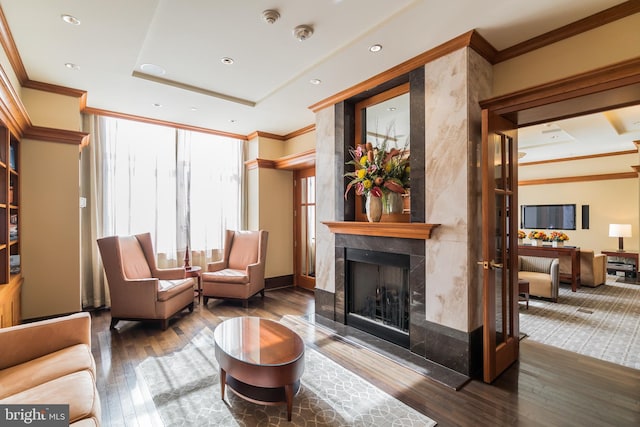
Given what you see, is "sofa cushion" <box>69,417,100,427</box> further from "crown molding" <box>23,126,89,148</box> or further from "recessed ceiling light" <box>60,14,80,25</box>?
"crown molding" <box>23,126,89,148</box>

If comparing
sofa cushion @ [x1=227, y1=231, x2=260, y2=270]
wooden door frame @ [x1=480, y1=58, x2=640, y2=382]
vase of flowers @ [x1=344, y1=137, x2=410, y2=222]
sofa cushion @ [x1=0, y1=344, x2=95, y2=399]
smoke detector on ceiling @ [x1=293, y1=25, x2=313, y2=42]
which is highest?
smoke detector on ceiling @ [x1=293, y1=25, x2=313, y2=42]

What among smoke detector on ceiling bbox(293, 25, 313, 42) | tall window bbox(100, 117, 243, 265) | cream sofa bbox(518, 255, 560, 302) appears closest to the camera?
smoke detector on ceiling bbox(293, 25, 313, 42)

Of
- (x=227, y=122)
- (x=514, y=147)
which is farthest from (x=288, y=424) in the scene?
(x=227, y=122)

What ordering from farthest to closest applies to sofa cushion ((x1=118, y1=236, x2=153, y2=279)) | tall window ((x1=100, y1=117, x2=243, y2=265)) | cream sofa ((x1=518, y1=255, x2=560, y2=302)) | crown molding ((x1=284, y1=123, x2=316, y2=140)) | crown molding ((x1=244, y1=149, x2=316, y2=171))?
crown molding ((x1=284, y1=123, x2=316, y2=140)) < crown molding ((x1=244, y1=149, x2=316, y2=171)) < cream sofa ((x1=518, y1=255, x2=560, y2=302)) < tall window ((x1=100, y1=117, x2=243, y2=265)) < sofa cushion ((x1=118, y1=236, x2=153, y2=279))

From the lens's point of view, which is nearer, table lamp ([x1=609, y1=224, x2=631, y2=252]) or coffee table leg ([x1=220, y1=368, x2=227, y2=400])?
coffee table leg ([x1=220, y1=368, x2=227, y2=400])

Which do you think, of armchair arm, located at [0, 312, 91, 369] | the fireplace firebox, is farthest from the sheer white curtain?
the fireplace firebox

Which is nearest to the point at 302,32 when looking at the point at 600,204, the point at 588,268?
the point at 588,268

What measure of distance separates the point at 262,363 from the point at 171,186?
3.84 metres

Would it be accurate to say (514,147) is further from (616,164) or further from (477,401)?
(616,164)

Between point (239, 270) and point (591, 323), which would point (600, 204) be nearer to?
point (591, 323)

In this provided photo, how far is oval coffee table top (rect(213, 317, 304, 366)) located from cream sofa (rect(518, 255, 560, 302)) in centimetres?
434

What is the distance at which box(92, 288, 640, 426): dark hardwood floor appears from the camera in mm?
1999

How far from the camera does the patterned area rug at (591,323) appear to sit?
3.03m

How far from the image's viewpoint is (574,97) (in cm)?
222
